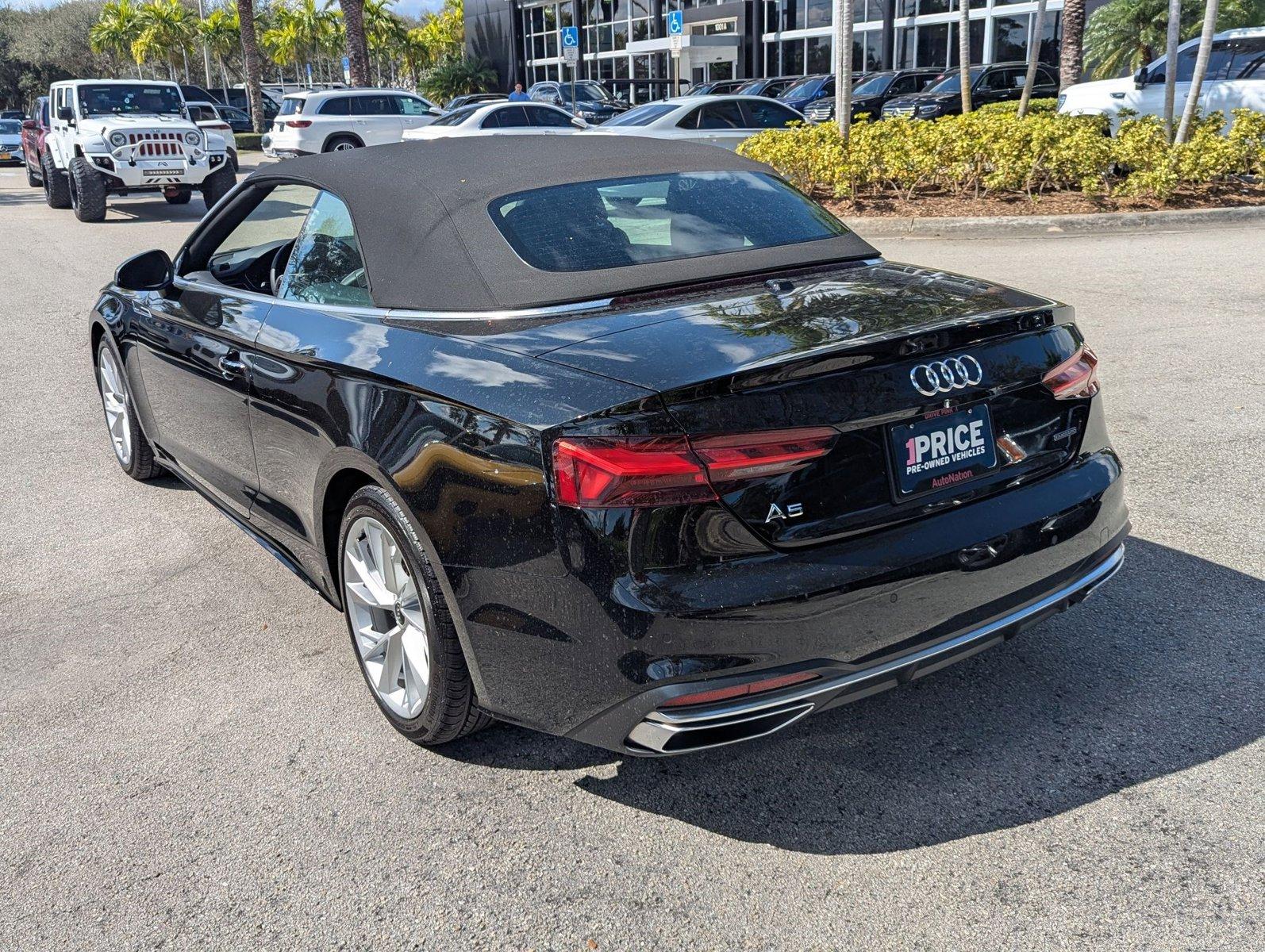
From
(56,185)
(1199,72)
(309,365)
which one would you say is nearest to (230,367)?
(309,365)

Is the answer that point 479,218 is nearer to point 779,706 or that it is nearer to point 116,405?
point 779,706

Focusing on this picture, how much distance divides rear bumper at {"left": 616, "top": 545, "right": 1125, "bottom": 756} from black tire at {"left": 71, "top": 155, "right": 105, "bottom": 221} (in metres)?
17.6

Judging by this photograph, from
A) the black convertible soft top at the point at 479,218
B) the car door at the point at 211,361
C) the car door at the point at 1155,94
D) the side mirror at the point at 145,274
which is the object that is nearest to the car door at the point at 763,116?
the car door at the point at 1155,94

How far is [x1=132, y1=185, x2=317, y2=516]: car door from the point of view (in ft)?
12.9

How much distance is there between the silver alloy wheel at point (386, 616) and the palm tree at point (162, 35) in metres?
83.9

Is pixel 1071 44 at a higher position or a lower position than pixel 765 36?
lower

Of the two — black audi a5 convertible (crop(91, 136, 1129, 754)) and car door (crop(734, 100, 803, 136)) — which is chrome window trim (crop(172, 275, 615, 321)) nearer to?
black audi a5 convertible (crop(91, 136, 1129, 754))

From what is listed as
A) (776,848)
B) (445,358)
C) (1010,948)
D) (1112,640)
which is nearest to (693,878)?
(776,848)

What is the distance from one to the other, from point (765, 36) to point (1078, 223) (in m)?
29.8

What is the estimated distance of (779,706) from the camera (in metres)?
2.61

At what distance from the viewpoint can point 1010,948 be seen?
244 centimetres

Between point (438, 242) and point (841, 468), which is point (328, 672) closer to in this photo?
point (438, 242)

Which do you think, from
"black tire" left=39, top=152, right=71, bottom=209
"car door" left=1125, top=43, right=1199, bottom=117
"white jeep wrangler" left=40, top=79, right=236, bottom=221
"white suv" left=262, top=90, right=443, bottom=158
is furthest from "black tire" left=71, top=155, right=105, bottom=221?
"car door" left=1125, top=43, right=1199, bottom=117

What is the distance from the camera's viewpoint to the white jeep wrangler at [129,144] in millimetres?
17391
